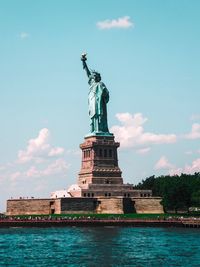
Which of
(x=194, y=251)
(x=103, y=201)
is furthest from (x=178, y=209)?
(x=194, y=251)

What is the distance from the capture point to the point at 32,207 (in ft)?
447

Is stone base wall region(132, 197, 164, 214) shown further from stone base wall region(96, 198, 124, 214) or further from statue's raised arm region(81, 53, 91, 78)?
statue's raised arm region(81, 53, 91, 78)

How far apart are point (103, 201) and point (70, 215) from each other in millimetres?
8897

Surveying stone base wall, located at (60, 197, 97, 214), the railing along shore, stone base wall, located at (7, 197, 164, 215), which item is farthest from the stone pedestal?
the railing along shore

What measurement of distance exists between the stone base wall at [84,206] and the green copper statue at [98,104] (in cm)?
2100

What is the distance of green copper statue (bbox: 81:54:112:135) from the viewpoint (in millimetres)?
150750

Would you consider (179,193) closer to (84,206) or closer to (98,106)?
(84,206)

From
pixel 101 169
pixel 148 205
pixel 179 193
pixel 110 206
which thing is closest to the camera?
pixel 110 206

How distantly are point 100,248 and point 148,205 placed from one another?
66310 millimetres

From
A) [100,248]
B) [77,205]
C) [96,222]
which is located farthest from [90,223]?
[100,248]

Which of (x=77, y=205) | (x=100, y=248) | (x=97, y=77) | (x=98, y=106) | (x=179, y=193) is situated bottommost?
(x=100, y=248)

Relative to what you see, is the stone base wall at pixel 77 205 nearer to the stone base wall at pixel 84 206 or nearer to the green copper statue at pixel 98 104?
the stone base wall at pixel 84 206

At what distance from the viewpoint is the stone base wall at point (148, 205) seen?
136750 mm

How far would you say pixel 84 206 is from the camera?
133250 millimetres
